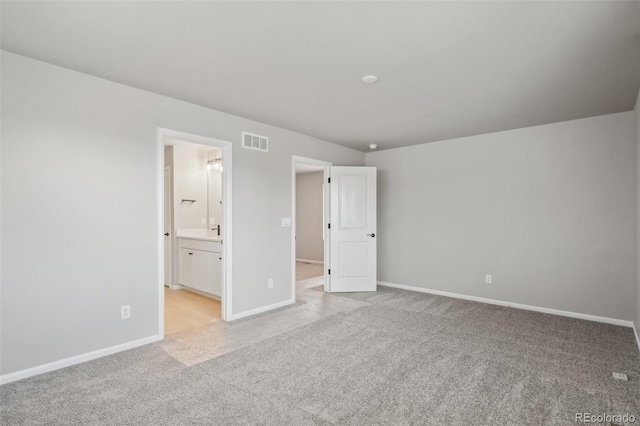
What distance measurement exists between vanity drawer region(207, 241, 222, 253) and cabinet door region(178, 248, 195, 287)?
0.55 metres

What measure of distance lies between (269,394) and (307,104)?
2694 mm

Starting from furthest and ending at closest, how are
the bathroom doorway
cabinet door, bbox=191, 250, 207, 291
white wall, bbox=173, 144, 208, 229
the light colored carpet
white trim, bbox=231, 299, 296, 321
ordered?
the bathroom doorway, white wall, bbox=173, 144, 208, 229, cabinet door, bbox=191, 250, 207, 291, white trim, bbox=231, 299, 296, 321, the light colored carpet

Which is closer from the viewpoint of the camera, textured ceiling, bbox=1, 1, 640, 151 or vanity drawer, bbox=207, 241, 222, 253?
textured ceiling, bbox=1, 1, 640, 151

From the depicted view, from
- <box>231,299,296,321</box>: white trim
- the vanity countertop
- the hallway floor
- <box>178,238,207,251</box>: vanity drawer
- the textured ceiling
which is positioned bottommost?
the hallway floor

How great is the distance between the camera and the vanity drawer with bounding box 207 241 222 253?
4.70 meters

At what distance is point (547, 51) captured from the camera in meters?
2.33

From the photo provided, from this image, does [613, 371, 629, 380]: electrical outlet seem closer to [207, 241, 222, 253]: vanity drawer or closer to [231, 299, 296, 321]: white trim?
[231, 299, 296, 321]: white trim

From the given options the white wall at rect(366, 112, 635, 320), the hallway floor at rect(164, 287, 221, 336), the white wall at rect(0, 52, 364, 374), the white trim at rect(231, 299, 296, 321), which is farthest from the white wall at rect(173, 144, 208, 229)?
the white wall at rect(366, 112, 635, 320)

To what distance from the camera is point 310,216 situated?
9.08 meters

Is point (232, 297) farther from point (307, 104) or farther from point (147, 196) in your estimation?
point (307, 104)

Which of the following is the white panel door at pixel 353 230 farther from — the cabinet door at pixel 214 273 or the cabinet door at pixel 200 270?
the cabinet door at pixel 200 270

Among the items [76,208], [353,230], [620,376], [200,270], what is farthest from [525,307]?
[76,208]

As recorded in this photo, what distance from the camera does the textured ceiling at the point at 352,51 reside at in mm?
1902

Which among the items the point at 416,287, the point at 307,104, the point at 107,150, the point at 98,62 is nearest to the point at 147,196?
the point at 107,150
